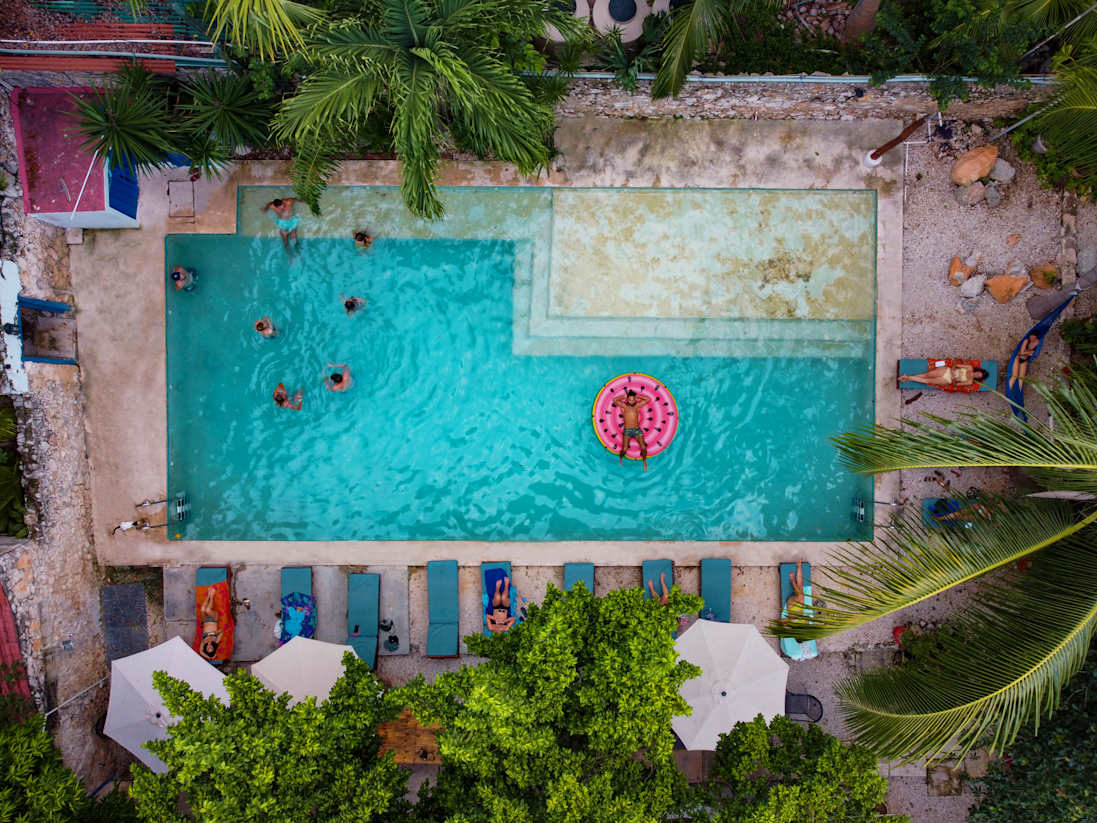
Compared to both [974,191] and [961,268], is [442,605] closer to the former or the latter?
[961,268]

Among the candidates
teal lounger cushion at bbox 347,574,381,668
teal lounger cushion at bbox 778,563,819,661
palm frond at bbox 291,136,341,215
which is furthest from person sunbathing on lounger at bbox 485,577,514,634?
palm frond at bbox 291,136,341,215

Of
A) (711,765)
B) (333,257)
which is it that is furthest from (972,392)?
(333,257)

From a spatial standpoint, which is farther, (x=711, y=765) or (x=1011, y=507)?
(x=711, y=765)

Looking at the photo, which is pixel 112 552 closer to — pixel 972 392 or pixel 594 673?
pixel 594 673

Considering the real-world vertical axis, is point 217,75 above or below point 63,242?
above

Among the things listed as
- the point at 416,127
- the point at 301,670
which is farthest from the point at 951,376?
the point at 301,670

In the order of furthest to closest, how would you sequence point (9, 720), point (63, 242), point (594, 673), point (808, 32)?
point (63, 242)
point (808, 32)
point (9, 720)
point (594, 673)
